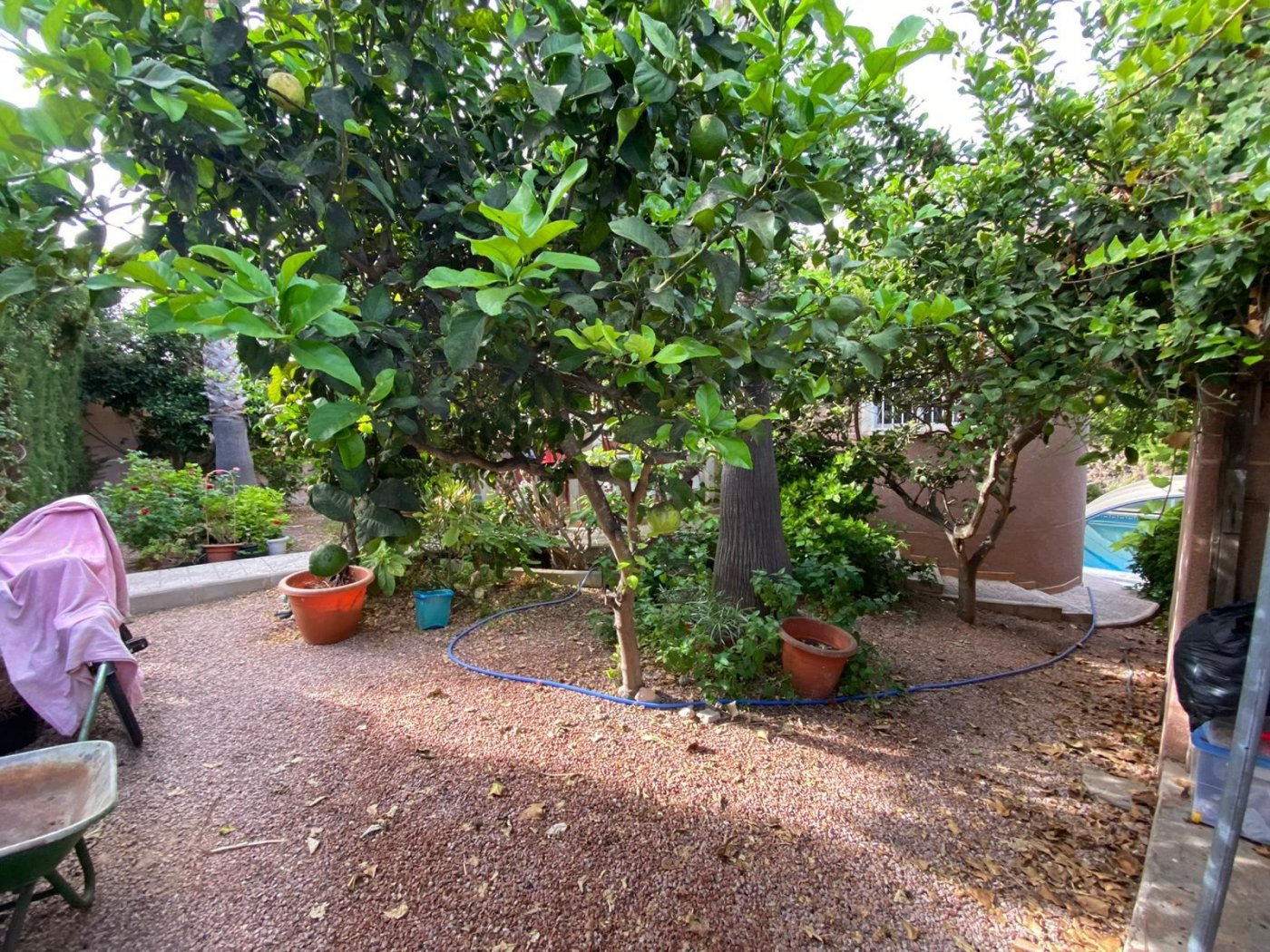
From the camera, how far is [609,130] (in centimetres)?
151

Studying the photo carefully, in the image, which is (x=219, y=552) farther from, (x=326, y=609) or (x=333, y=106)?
(x=333, y=106)

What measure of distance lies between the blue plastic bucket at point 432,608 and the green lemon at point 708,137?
392 centimetres

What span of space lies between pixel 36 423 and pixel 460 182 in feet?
25.2

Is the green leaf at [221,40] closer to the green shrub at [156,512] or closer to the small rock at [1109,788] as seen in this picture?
the small rock at [1109,788]

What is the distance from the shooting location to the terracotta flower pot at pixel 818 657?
319 centimetres

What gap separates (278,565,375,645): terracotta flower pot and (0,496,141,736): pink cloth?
1.20m

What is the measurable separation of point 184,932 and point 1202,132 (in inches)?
177

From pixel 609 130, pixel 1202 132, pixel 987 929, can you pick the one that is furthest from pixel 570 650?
pixel 1202 132

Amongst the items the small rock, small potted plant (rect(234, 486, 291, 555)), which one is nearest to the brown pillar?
the small rock

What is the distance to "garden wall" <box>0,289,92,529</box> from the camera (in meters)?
5.21

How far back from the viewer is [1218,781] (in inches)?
87.4

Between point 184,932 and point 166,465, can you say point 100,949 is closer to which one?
point 184,932

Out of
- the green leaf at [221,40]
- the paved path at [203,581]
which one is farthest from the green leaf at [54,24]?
the paved path at [203,581]

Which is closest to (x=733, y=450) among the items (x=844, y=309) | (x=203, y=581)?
(x=844, y=309)
